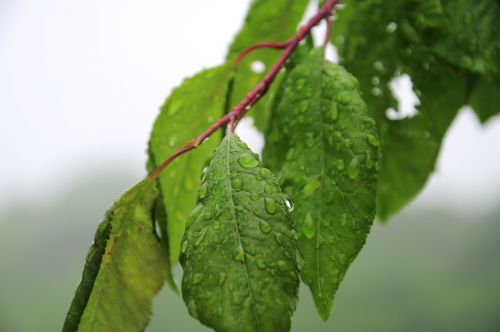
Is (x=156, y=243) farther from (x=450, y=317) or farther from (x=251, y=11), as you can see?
(x=450, y=317)

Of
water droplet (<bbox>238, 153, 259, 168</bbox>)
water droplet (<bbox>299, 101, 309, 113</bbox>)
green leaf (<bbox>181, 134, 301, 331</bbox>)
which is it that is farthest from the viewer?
water droplet (<bbox>299, 101, 309, 113</bbox>)

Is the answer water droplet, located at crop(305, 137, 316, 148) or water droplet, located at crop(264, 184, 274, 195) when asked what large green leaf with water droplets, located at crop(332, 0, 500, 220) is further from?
water droplet, located at crop(264, 184, 274, 195)

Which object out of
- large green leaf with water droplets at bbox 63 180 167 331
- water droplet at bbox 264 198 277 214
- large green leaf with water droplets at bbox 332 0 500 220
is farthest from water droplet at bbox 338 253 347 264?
large green leaf with water droplets at bbox 332 0 500 220

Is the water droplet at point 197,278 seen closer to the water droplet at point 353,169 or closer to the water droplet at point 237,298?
the water droplet at point 237,298

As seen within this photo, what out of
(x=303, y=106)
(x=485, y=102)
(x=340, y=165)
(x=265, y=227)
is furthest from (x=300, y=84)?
(x=485, y=102)

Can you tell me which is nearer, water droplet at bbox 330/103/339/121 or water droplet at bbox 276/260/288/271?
water droplet at bbox 276/260/288/271

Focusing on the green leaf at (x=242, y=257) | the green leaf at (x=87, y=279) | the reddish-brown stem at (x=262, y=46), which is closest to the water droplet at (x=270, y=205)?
the green leaf at (x=242, y=257)

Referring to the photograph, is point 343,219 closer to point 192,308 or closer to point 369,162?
point 369,162
